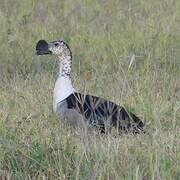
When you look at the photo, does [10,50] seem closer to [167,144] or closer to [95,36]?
[95,36]

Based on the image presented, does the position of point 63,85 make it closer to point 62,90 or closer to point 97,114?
point 62,90

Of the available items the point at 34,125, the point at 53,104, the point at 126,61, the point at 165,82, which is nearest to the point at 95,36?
the point at 126,61

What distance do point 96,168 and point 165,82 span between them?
2635 mm

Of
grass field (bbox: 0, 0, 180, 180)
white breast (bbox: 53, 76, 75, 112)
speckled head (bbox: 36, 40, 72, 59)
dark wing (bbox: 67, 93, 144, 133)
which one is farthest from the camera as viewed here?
speckled head (bbox: 36, 40, 72, 59)

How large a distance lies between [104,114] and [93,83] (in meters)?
1.32

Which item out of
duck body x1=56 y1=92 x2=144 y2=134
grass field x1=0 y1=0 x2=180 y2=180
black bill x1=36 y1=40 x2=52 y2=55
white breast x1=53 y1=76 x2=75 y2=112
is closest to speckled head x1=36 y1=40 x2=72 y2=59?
black bill x1=36 y1=40 x2=52 y2=55

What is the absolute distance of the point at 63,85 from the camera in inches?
233

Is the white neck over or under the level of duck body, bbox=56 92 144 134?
over

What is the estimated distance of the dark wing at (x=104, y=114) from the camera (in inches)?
204

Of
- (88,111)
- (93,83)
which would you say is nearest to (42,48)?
(93,83)

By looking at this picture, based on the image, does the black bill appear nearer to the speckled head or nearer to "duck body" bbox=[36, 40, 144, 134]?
the speckled head

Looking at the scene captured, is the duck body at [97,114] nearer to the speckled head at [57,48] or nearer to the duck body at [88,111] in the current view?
the duck body at [88,111]

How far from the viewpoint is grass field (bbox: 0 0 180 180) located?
14.4 ft

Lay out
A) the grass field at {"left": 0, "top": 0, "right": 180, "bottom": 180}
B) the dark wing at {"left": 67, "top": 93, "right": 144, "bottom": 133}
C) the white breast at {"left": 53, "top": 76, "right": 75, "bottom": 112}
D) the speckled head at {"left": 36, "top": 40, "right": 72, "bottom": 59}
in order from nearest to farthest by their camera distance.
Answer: the grass field at {"left": 0, "top": 0, "right": 180, "bottom": 180} → the dark wing at {"left": 67, "top": 93, "right": 144, "bottom": 133} → the white breast at {"left": 53, "top": 76, "right": 75, "bottom": 112} → the speckled head at {"left": 36, "top": 40, "right": 72, "bottom": 59}
